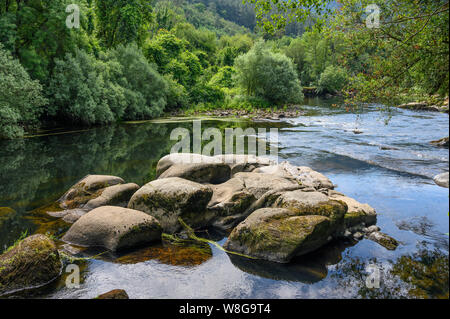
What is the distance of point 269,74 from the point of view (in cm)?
4622

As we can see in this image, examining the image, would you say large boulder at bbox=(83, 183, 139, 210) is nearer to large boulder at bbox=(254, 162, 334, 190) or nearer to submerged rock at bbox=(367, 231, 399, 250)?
large boulder at bbox=(254, 162, 334, 190)

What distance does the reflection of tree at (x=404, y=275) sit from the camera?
18.0 feet

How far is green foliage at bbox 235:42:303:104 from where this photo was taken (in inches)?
1842

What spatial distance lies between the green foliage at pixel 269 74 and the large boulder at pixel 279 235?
4119 centimetres

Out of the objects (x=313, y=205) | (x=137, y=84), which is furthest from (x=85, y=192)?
(x=137, y=84)

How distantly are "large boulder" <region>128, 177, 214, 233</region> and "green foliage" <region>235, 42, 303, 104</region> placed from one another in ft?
132

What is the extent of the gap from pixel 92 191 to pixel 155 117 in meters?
29.0

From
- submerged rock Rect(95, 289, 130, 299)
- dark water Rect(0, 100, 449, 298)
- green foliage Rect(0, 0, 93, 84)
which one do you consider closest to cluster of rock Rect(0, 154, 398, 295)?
dark water Rect(0, 100, 449, 298)

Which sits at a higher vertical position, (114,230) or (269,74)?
(269,74)

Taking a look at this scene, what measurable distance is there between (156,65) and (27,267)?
36697mm

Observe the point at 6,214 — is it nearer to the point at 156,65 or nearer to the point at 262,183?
the point at 262,183

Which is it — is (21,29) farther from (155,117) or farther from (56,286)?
(56,286)

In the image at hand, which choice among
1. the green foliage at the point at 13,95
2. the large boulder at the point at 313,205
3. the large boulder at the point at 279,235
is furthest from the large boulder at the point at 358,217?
the green foliage at the point at 13,95
